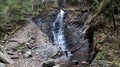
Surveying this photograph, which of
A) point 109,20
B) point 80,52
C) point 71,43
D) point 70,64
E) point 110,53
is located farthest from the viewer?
point 71,43

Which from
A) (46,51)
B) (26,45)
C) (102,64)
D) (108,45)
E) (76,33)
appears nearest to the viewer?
(102,64)

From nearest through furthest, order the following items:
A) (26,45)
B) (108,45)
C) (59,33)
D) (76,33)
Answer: (108,45) → (26,45) → (76,33) → (59,33)

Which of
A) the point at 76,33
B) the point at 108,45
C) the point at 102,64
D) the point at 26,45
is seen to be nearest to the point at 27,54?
the point at 26,45

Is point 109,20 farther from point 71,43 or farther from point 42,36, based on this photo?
point 42,36

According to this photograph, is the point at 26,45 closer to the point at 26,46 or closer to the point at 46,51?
the point at 26,46

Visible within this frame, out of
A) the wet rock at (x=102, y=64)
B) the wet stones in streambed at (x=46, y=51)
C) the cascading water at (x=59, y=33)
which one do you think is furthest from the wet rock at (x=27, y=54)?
the wet rock at (x=102, y=64)

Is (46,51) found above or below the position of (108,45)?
below

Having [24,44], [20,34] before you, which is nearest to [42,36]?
[20,34]

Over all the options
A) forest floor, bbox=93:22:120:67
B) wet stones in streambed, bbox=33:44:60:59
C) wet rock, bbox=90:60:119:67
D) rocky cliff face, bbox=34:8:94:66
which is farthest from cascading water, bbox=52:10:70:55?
wet rock, bbox=90:60:119:67

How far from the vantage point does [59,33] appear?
23094 millimetres

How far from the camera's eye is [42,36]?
21688 mm

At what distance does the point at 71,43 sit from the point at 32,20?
1030 centimetres

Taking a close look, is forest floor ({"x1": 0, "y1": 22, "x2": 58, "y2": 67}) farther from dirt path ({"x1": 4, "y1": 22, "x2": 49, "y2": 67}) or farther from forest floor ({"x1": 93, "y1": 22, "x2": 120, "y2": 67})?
forest floor ({"x1": 93, "y1": 22, "x2": 120, "y2": 67})

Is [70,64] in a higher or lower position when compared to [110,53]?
lower
